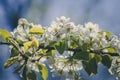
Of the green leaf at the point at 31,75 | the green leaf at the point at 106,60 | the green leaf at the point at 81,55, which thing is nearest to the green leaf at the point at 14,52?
the green leaf at the point at 31,75

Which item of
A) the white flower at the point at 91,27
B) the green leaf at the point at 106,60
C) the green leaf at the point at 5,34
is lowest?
the green leaf at the point at 106,60

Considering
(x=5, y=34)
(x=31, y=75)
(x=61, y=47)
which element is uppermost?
(x=5, y=34)

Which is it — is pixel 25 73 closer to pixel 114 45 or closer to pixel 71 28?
pixel 71 28

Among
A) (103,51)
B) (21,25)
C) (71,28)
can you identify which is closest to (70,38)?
(71,28)

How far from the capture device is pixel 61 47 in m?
1.38

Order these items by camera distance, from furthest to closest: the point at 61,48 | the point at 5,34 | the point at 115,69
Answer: the point at 115,69, the point at 5,34, the point at 61,48

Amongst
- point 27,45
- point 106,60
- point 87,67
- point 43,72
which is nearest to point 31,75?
point 43,72

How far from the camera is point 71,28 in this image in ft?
4.89

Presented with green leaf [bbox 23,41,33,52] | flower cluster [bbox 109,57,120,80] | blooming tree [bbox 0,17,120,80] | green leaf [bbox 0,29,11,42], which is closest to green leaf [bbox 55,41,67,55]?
blooming tree [bbox 0,17,120,80]

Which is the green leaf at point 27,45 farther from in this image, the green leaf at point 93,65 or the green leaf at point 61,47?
the green leaf at point 93,65

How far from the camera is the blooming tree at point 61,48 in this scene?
1422 millimetres

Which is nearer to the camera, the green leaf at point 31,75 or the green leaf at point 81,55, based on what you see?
the green leaf at point 81,55

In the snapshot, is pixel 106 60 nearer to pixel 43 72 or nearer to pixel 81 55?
pixel 81 55

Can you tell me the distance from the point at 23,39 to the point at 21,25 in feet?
0.58
